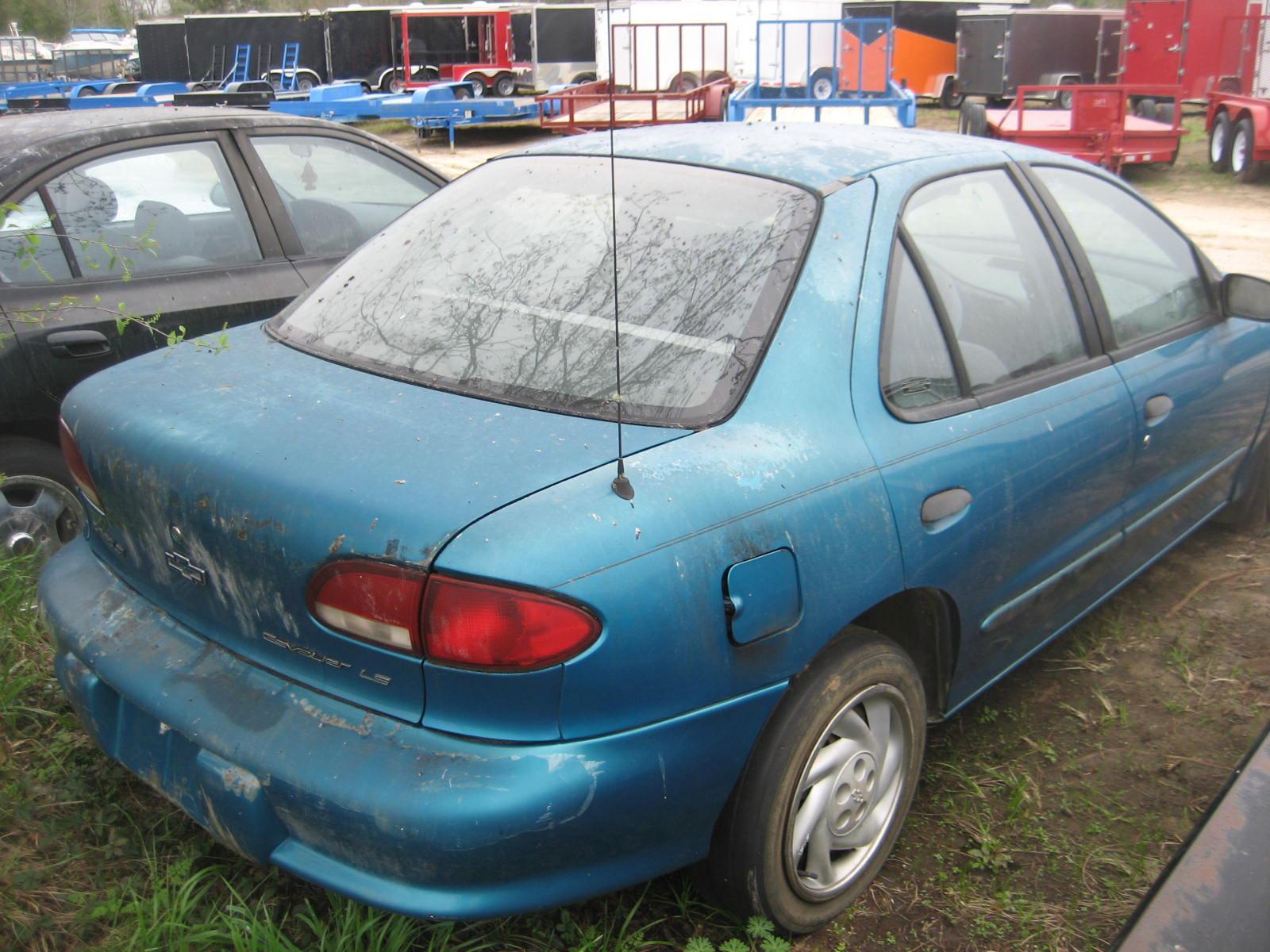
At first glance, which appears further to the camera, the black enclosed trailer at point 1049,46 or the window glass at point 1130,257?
the black enclosed trailer at point 1049,46

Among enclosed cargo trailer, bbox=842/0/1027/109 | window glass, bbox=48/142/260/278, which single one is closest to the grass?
window glass, bbox=48/142/260/278

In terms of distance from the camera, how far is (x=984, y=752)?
3.09 m

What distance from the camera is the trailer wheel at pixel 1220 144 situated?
1563cm

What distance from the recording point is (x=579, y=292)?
8.28 feet

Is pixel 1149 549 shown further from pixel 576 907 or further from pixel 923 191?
pixel 576 907

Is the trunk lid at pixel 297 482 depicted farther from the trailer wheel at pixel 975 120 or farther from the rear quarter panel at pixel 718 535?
the trailer wheel at pixel 975 120

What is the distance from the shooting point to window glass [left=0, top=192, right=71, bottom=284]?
12.1ft

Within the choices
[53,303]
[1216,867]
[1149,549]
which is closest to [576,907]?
[1216,867]

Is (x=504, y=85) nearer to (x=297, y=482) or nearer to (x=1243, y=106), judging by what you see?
(x=1243, y=106)

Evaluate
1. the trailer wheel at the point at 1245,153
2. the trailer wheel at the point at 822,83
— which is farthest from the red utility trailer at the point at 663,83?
the trailer wheel at the point at 1245,153

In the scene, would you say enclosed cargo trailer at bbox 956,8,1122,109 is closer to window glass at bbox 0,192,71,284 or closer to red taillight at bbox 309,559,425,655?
window glass at bbox 0,192,71,284

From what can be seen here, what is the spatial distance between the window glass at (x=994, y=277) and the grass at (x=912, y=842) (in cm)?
104

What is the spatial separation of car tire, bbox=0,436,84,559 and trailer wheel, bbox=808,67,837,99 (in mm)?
19066

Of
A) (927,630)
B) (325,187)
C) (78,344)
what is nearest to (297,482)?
(927,630)
